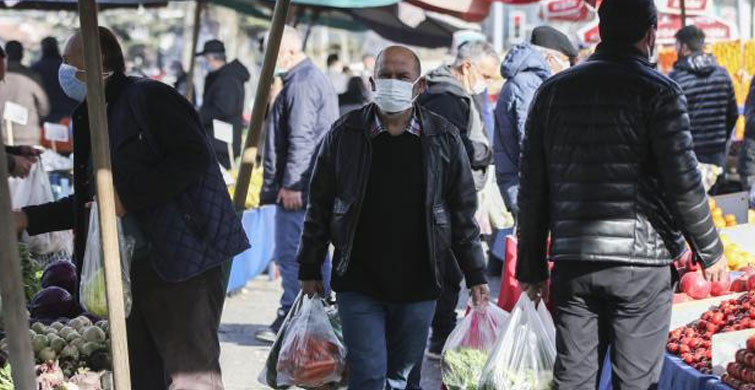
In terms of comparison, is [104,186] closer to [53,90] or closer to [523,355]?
[523,355]

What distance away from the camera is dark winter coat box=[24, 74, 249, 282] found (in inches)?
175

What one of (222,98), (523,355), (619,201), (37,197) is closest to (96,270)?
(523,355)

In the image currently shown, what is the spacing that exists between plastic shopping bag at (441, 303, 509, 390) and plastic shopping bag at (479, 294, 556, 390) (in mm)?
293

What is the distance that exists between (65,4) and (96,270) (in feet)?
26.5

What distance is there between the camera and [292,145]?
8.05 meters

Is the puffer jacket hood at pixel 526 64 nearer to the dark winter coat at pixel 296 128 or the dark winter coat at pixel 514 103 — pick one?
the dark winter coat at pixel 514 103

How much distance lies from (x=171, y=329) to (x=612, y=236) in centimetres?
163

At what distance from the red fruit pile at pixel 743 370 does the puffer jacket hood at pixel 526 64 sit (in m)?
3.84

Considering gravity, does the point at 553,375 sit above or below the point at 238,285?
above

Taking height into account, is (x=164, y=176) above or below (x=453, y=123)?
above

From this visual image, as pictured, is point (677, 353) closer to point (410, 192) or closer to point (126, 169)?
point (410, 192)

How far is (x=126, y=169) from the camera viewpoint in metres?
4.51

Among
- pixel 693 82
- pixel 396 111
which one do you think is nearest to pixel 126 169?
pixel 396 111

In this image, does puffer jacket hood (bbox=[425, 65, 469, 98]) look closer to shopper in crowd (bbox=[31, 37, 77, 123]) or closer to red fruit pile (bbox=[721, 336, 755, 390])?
red fruit pile (bbox=[721, 336, 755, 390])
